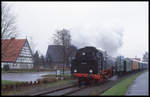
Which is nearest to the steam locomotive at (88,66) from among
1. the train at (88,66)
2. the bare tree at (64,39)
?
the train at (88,66)

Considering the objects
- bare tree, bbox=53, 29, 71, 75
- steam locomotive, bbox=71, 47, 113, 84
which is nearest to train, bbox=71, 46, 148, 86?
steam locomotive, bbox=71, 47, 113, 84

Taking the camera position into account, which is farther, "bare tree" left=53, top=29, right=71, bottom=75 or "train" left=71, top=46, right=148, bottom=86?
"bare tree" left=53, top=29, right=71, bottom=75

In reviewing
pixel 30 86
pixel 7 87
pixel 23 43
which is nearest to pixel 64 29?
pixel 30 86

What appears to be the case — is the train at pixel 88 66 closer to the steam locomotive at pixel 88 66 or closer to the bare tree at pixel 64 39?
the steam locomotive at pixel 88 66

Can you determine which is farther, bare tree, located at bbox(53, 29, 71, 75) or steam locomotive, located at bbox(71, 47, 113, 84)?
bare tree, located at bbox(53, 29, 71, 75)

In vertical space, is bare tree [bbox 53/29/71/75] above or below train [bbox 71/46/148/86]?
above

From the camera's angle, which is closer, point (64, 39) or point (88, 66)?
point (88, 66)

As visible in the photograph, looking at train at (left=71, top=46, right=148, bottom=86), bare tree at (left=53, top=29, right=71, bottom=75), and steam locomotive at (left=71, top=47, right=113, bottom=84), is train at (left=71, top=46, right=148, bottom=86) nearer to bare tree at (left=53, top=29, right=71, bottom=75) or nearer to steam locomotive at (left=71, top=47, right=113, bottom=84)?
steam locomotive at (left=71, top=47, right=113, bottom=84)

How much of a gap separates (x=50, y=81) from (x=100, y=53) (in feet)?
18.3

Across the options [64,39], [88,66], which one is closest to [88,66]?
[88,66]

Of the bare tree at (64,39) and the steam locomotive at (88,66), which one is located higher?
the bare tree at (64,39)

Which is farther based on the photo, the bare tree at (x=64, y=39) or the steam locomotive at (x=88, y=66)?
the bare tree at (x=64, y=39)

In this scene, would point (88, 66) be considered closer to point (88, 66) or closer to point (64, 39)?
Result: point (88, 66)

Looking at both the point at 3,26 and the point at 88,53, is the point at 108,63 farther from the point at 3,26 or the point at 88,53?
the point at 3,26
